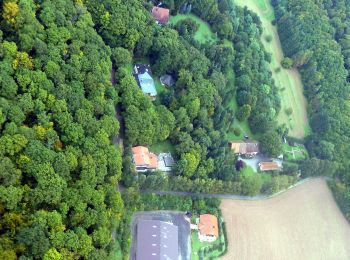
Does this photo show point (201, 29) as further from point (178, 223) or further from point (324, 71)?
point (178, 223)

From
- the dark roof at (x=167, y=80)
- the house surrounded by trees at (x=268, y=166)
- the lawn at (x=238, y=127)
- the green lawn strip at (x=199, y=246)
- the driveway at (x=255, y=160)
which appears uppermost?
the dark roof at (x=167, y=80)

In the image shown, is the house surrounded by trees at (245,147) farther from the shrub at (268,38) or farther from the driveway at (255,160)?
the shrub at (268,38)

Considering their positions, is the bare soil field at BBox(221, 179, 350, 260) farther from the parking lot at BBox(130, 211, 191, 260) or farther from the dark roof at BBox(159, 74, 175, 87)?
the dark roof at BBox(159, 74, 175, 87)

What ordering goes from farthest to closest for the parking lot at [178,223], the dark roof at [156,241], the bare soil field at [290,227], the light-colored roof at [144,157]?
the bare soil field at [290,227] → the light-colored roof at [144,157] → the parking lot at [178,223] → the dark roof at [156,241]

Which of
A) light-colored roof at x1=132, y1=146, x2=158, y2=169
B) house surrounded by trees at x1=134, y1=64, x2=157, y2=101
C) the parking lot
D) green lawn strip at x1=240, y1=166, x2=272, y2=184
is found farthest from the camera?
green lawn strip at x1=240, y1=166, x2=272, y2=184

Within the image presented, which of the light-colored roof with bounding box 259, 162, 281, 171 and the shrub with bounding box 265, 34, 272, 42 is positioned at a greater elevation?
the shrub with bounding box 265, 34, 272, 42

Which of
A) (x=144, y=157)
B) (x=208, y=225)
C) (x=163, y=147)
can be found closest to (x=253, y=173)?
(x=208, y=225)

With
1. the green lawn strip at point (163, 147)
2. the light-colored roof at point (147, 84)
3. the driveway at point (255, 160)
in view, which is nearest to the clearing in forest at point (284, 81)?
the driveway at point (255, 160)

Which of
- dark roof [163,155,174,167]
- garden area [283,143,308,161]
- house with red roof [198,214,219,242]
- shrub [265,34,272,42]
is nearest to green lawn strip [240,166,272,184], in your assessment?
garden area [283,143,308,161]
